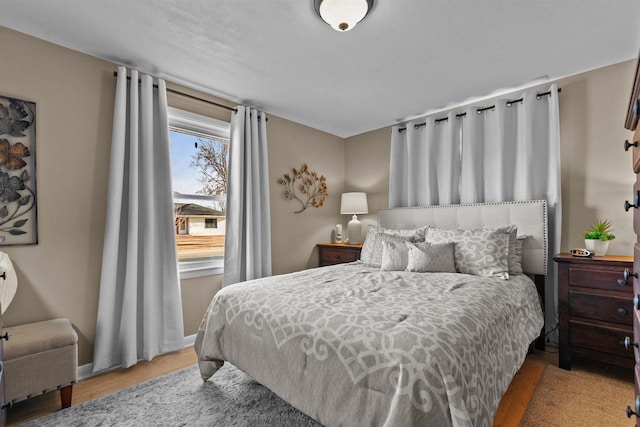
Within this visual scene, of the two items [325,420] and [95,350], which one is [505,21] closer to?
[325,420]

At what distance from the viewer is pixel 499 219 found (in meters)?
2.95

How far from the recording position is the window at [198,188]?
3.02m

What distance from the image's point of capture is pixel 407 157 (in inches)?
150

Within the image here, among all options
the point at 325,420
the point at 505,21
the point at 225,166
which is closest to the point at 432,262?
the point at 325,420

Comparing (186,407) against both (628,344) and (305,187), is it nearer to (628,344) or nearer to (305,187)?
(628,344)

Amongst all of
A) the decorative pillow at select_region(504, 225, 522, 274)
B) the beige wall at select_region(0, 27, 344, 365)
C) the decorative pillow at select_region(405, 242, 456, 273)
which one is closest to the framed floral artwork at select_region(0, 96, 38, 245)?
the beige wall at select_region(0, 27, 344, 365)

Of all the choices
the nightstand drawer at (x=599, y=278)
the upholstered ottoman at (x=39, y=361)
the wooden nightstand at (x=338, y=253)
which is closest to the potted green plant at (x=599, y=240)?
the nightstand drawer at (x=599, y=278)

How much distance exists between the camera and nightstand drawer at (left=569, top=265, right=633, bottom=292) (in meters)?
2.15

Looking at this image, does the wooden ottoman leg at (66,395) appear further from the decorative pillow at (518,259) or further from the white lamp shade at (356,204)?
the decorative pillow at (518,259)

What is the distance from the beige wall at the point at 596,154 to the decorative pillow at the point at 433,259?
3.78 feet

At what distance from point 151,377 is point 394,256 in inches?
83.1

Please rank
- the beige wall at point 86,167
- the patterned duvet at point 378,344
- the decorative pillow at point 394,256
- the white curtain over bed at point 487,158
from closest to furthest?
the patterned duvet at point 378,344
the beige wall at point 86,167
the decorative pillow at point 394,256
the white curtain over bed at point 487,158

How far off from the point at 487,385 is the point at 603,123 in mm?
2592

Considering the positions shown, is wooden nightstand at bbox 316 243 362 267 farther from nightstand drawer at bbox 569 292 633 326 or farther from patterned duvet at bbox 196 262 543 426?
nightstand drawer at bbox 569 292 633 326
